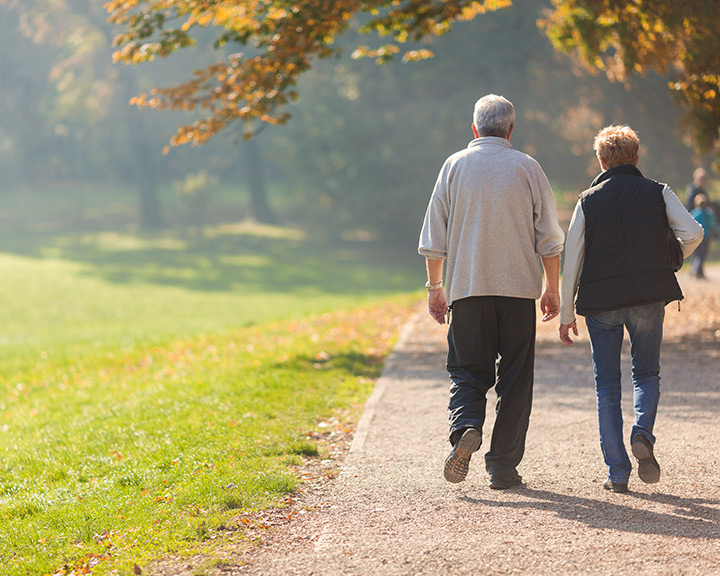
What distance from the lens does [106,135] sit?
194 ft

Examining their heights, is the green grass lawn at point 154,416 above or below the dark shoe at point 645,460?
below

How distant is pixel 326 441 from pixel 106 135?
5634cm

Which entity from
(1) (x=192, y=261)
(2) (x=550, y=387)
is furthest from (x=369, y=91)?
(2) (x=550, y=387)

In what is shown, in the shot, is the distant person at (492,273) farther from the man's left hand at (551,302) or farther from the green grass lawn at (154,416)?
the green grass lawn at (154,416)

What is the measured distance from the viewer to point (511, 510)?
4.67 m

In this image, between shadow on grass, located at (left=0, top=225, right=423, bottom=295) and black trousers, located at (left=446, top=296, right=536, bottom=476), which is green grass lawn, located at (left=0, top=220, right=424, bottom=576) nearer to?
black trousers, located at (left=446, top=296, right=536, bottom=476)

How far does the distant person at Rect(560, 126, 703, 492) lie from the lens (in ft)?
15.9

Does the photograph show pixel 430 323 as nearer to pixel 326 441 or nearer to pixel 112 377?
pixel 112 377

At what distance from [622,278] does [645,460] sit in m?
1.00

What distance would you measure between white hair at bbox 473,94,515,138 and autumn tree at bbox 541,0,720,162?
578 centimetres

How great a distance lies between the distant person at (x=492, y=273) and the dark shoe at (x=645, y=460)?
0.63 m

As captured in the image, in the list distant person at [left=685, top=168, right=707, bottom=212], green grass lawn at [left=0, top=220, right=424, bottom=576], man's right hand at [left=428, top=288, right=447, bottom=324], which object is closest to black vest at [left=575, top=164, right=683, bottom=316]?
man's right hand at [left=428, top=288, right=447, bottom=324]

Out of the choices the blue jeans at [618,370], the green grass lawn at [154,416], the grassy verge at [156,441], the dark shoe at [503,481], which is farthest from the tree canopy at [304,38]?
the dark shoe at [503,481]

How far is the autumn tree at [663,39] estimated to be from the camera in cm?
1002
